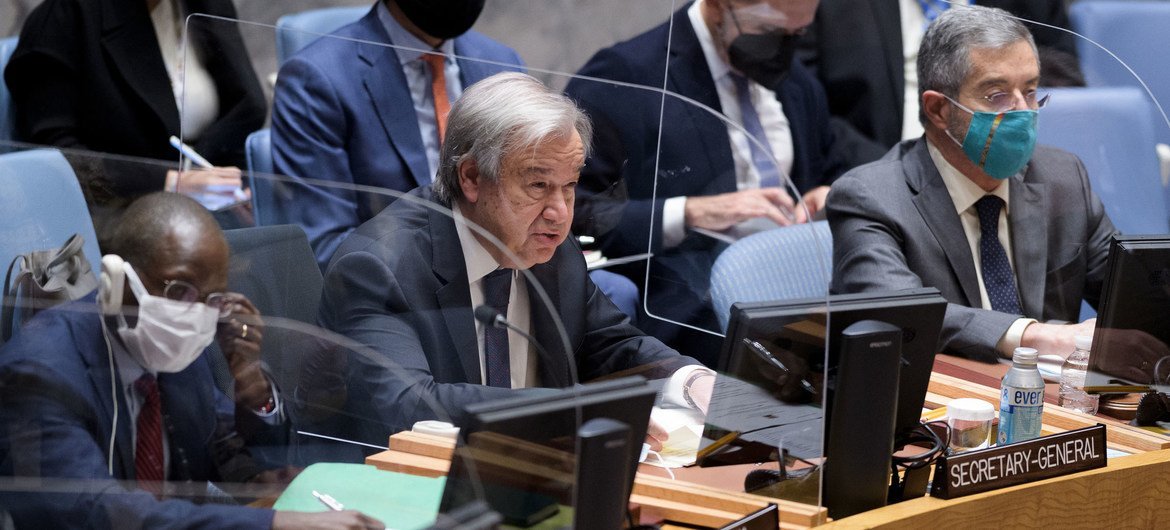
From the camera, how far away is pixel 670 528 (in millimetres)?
1517

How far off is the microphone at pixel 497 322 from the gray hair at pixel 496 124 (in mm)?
205

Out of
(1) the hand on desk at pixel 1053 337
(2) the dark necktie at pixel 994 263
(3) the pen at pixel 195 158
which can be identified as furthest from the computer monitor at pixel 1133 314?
(3) the pen at pixel 195 158

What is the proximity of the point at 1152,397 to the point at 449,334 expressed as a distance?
118 centimetres

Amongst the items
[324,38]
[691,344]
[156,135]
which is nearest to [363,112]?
[324,38]

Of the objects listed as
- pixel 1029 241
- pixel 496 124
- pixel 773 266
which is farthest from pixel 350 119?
pixel 1029 241

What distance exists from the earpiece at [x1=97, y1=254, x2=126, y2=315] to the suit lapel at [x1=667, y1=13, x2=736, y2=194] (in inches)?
49.3

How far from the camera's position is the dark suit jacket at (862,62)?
145 inches

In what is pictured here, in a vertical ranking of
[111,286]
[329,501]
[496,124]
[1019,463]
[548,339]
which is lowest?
[1019,463]

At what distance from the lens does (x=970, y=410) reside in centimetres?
180

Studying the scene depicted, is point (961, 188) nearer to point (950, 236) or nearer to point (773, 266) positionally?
point (950, 236)

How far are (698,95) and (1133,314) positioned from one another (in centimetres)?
115

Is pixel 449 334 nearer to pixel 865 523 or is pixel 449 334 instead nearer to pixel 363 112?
pixel 865 523

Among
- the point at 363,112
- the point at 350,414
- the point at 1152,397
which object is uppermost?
the point at 363,112

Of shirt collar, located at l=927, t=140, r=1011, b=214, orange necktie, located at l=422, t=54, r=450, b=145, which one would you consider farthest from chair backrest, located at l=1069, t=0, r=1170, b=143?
orange necktie, located at l=422, t=54, r=450, b=145
